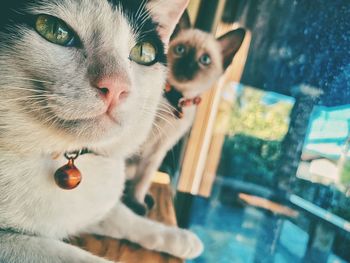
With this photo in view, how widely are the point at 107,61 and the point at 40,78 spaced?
3.8 inches

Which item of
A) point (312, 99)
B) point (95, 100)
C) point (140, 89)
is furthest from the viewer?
point (312, 99)

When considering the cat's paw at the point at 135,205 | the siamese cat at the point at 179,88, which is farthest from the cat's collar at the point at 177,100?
the cat's paw at the point at 135,205

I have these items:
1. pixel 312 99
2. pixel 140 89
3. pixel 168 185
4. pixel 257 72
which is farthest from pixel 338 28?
pixel 168 185

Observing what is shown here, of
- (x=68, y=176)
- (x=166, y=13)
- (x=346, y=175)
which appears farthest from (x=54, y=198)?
(x=346, y=175)

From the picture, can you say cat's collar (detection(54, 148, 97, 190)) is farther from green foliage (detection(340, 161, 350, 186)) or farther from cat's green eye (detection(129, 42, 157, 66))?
green foliage (detection(340, 161, 350, 186))

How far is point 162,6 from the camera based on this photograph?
64 cm

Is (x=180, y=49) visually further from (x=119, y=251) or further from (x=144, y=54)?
(x=119, y=251)

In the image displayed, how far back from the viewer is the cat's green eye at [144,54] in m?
0.60

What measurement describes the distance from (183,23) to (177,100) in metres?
0.17

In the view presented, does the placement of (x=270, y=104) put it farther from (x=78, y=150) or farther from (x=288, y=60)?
(x=78, y=150)

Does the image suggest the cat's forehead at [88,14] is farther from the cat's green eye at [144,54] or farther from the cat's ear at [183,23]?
the cat's ear at [183,23]

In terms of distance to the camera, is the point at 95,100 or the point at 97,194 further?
the point at 97,194

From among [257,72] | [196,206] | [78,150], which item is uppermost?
[257,72]

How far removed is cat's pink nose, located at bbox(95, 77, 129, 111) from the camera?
48 cm
